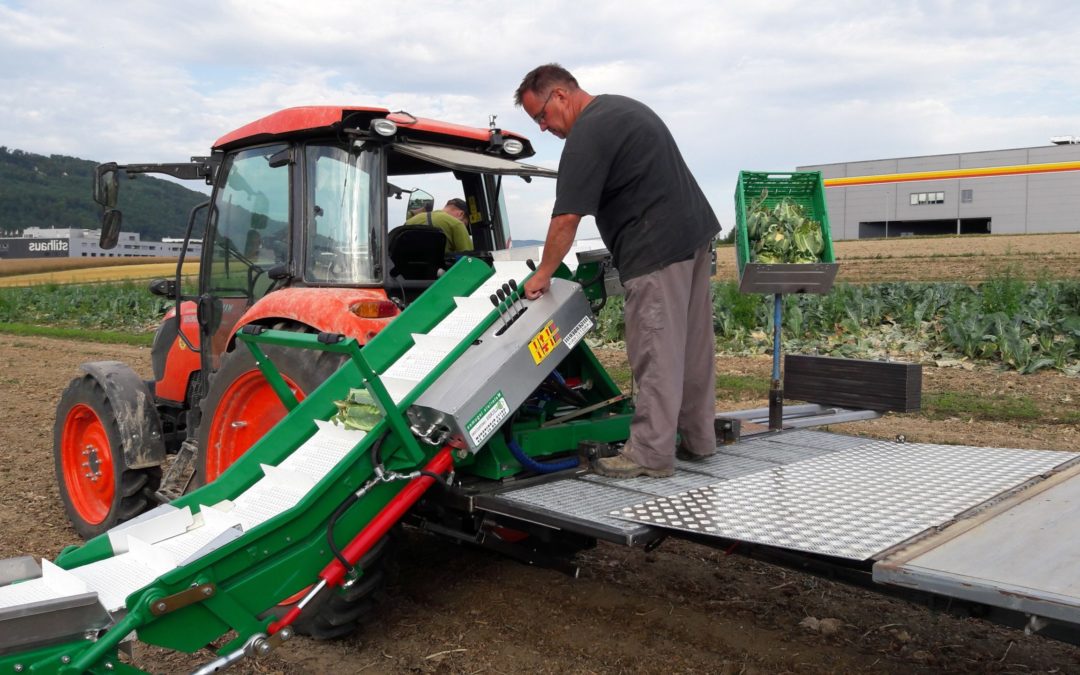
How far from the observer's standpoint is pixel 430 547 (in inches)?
188

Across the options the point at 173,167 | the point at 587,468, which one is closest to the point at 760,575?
the point at 587,468

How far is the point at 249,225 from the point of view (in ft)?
14.7

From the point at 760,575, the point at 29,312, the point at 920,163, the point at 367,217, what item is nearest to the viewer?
the point at 367,217

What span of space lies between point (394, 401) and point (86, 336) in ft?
51.8

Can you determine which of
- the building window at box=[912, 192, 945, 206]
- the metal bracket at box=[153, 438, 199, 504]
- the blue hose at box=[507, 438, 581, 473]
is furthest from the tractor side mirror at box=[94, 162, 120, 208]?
the building window at box=[912, 192, 945, 206]

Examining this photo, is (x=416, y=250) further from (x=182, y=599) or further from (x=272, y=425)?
(x=182, y=599)

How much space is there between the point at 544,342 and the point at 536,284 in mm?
249

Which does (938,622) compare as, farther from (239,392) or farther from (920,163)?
(920,163)

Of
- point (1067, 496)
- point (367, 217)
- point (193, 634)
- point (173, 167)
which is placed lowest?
point (193, 634)

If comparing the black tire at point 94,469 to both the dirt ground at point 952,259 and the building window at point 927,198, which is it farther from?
the building window at point 927,198

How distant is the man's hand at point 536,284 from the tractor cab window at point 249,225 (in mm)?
1342

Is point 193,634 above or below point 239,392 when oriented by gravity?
below

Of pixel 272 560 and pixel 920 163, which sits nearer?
pixel 272 560

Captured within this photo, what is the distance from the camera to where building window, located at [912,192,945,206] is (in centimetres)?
5019
